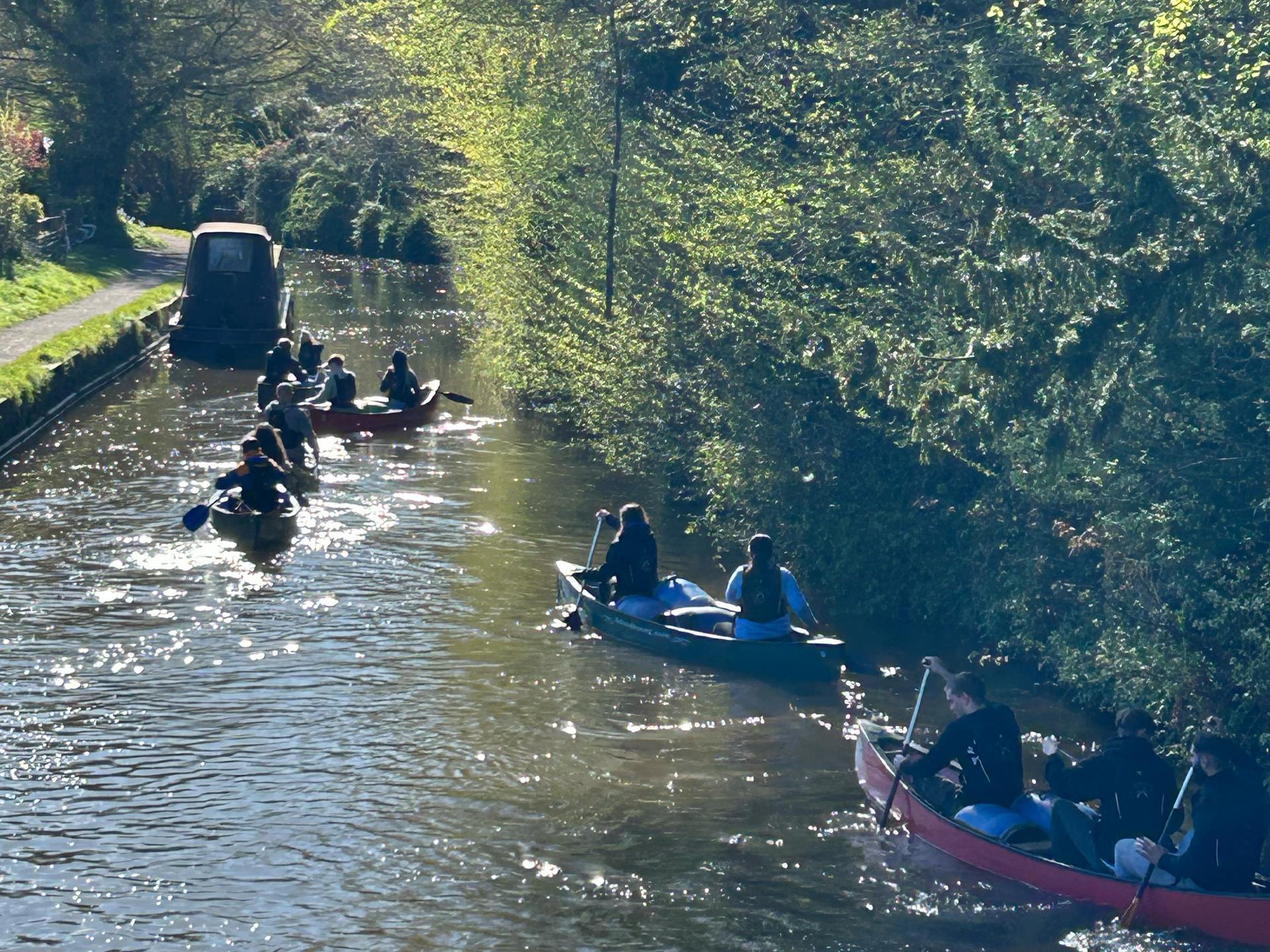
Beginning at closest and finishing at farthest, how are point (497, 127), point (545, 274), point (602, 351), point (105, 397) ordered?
point (602, 351)
point (105, 397)
point (545, 274)
point (497, 127)

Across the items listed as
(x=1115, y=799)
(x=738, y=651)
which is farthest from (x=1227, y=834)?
(x=738, y=651)

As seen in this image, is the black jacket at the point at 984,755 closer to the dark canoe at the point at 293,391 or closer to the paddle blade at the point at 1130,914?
the paddle blade at the point at 1130,914

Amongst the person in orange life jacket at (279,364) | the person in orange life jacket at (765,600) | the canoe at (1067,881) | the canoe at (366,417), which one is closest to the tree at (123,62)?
the person in orange life jacket at (279,364)

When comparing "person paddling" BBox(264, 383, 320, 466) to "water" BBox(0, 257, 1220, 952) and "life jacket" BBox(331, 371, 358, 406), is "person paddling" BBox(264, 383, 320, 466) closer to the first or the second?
"water" BBox(0, 257, 1220, 952)

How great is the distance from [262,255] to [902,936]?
29355 millimetres

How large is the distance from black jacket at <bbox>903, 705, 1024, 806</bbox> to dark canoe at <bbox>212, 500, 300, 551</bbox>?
10906mm

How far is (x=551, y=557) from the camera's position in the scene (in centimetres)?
2086

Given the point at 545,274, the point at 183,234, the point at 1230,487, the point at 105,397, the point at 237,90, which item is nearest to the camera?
the point at 1230,487

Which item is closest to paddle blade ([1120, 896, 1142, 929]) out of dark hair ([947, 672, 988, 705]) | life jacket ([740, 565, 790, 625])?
dark hair ([947, 672, 988, 705])

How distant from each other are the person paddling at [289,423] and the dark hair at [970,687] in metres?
13.4

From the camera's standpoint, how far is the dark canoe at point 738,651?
16016 mm

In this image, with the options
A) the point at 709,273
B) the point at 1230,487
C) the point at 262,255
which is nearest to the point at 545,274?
the point at 262,255

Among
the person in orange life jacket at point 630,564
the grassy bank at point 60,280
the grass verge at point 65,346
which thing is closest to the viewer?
the person in orange life jacket at point 630,564

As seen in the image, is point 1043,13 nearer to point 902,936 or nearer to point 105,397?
point 902,936
